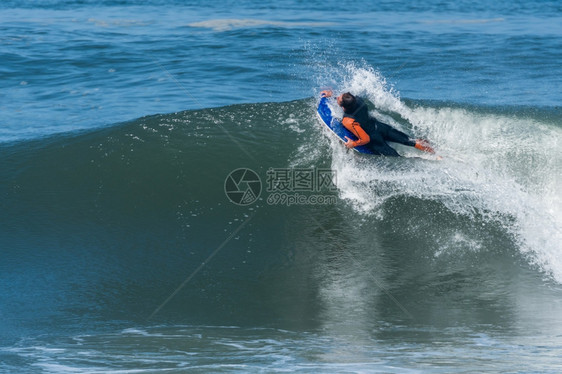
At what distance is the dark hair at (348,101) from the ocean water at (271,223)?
938mm

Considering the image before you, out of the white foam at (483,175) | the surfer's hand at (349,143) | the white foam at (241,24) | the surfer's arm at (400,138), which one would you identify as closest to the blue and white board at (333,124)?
the surfer's hand at (349,143)

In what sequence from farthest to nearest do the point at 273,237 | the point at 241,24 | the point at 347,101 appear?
1. the point at 241,24
2. the point at 347,101
3. the point at 273,237

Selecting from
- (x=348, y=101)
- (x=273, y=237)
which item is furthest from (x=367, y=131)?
(x=273, y=237)

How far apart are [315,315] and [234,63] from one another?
33.8ft

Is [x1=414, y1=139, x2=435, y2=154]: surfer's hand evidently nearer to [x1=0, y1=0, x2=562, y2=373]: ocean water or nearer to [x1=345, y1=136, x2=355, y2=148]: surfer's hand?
[x1=0, y1=0, x2=562, y2=373]: ocean water

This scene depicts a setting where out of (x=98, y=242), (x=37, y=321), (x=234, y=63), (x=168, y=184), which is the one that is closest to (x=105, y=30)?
(x=234, y=63)

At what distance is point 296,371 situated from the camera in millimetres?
4637

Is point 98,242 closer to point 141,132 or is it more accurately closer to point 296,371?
point 141,132

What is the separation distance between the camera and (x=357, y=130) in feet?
28.9

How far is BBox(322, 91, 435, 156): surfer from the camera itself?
878cm

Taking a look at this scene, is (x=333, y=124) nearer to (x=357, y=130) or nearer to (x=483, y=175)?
(x=357, y=130)

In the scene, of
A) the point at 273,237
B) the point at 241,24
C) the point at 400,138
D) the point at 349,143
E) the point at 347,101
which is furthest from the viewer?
the point at 241,24

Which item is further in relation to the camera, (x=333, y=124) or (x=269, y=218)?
(x=333, y=124)

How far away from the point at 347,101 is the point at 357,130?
1.41 feet
